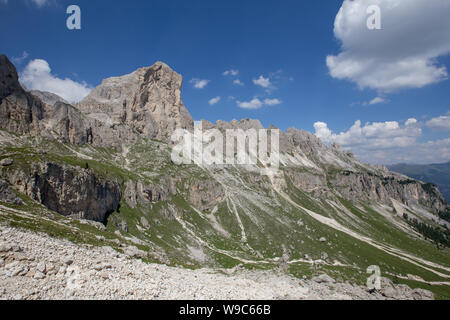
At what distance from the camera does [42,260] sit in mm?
20734

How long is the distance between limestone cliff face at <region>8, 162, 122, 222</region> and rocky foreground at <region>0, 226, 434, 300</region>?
43447 millimetres

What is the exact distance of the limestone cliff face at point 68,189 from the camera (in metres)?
59.0

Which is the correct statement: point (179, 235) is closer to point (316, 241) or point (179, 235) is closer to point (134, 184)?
point (134, 184)

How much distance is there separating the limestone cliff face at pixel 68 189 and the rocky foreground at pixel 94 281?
1711 inches

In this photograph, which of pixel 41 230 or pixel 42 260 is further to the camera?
pixel 41 230

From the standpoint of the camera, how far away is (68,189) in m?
75.0

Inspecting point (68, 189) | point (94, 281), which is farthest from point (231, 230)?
point (94, 281)

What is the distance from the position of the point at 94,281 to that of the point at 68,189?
67.9 metres

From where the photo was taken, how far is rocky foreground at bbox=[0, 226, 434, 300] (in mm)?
17641

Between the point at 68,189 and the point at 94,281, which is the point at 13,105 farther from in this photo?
the point at 94,281

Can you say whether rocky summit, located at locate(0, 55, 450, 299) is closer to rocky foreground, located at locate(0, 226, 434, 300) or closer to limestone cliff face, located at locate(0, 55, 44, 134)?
rocky foreground, located at locate(0, 226, 434, 300)
